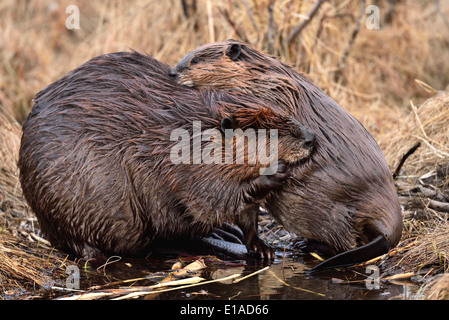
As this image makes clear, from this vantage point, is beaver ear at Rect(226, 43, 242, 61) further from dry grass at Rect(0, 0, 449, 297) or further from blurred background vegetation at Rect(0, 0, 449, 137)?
blurred background vegetation at Rect(0, 0, 449, 137)

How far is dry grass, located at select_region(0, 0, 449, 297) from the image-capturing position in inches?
159

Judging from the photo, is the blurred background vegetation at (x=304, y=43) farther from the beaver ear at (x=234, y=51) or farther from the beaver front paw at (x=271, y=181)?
the beaver front paw at (x=271, y=181)

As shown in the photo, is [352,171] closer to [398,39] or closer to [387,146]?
[387,146]

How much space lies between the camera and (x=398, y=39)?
6.65m

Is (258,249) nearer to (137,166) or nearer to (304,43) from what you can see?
(137,166)

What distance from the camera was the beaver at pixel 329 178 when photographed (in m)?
2.82

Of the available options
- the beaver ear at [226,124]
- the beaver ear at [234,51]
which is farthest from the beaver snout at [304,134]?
the beaver ear at [234,51]

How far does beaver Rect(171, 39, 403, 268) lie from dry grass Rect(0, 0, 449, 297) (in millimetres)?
562

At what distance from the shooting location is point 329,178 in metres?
2.82

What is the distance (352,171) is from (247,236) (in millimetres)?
602

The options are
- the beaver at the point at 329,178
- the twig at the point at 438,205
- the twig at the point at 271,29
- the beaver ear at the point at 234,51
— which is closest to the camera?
the beaver at the point at 329,178

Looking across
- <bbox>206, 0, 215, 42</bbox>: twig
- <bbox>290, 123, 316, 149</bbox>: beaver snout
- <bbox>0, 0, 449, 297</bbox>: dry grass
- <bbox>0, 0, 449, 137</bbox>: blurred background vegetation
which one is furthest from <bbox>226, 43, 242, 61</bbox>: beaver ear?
<bbox>206, 0, 215, 42</bbox>: twig

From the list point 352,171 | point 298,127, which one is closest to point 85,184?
point 298,127

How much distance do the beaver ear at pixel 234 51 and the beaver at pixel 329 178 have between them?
10 millimetres
